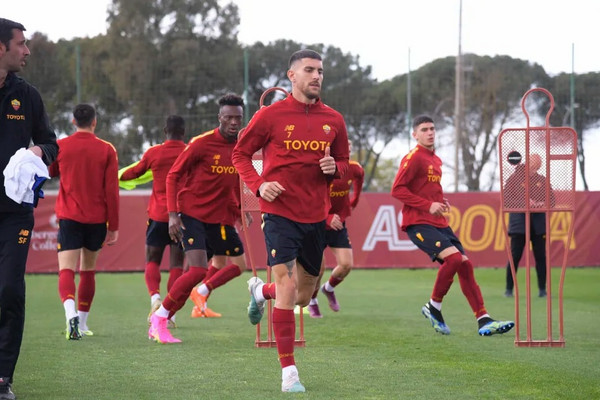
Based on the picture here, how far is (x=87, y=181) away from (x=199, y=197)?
43.4 inches

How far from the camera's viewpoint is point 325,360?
8461 mm

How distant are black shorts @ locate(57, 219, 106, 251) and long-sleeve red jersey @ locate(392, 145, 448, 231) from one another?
3001mm

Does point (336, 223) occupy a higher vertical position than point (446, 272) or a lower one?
higher

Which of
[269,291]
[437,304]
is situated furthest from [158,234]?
[269,291]

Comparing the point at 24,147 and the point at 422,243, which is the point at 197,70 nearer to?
the point at 422,243

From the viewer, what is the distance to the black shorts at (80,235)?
10242 mm

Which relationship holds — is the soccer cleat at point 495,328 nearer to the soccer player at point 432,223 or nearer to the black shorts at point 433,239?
the soccer player at point 432,223

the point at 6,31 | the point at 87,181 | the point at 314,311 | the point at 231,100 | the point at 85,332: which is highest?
the point at 6,31

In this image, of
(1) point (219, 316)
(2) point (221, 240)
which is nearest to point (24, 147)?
(2) point (221, 240)

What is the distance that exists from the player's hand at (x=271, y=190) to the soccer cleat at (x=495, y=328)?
13.1ft

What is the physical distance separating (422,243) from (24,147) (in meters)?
5.29

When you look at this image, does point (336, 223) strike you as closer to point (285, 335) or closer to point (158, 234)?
point (158, 234)

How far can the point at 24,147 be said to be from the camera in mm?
6516

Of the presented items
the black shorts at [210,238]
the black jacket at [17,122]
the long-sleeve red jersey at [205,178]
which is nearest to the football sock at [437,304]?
the black shorts at [210,238]
